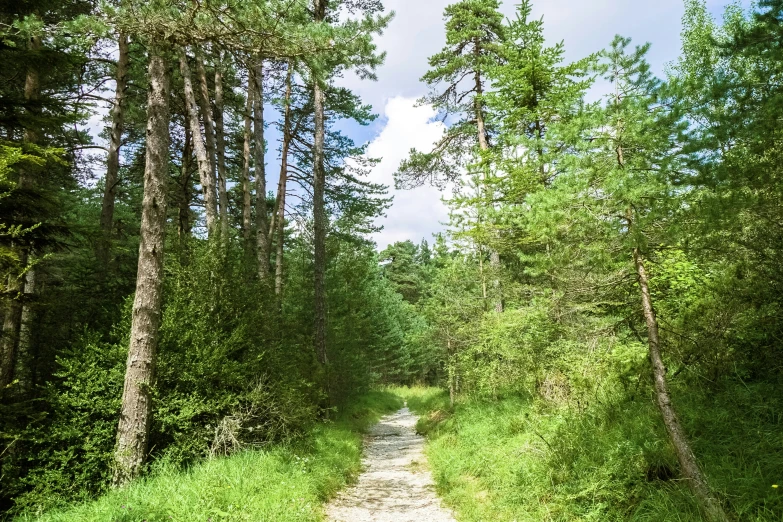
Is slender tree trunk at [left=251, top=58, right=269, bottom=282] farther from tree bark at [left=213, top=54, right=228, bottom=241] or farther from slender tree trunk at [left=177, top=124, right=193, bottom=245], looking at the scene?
slender tree trunk at [left=177, top=124, right=193, bottom=245]

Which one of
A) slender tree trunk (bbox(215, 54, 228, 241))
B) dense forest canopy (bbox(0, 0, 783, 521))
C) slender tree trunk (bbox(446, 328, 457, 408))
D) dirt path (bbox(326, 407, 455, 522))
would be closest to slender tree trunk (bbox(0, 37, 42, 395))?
dense forest canopy (bbox(0, 0, 783, 521))

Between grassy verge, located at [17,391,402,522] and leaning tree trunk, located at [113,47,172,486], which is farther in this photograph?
leaning tree trunk, located at [113,47,172,486]

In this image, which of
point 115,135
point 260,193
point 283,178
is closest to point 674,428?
point 260,193

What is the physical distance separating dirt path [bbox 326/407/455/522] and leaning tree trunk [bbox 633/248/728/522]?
3.33 metres

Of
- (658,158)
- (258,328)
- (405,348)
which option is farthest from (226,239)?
(405,348)

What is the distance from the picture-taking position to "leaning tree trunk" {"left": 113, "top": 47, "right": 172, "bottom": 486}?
585cm

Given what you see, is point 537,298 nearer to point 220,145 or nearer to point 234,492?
point 234,492

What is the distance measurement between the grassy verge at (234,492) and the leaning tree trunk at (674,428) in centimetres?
442

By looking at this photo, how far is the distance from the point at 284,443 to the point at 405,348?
26.3 metres

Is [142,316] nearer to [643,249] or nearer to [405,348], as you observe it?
[643,249]

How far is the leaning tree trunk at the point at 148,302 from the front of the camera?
19.2ft

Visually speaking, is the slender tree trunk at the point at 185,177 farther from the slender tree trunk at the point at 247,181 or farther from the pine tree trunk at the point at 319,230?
the pine tree trunk at the point at 319,230

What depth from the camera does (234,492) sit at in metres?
5.35

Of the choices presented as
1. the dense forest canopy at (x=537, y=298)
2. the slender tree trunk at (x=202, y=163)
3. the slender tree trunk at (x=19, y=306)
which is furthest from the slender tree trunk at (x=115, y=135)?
the slender tree trunk at (x=19, y=306)
